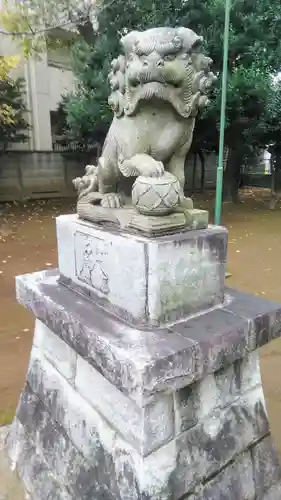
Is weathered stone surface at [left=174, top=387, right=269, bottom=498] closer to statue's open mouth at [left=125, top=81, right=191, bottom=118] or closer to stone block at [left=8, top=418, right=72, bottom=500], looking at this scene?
stone block at [left=8, top=418, right=72, bottom=500]

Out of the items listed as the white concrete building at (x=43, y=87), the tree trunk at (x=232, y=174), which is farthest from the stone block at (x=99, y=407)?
the white concrete building at (x=43, y=87)

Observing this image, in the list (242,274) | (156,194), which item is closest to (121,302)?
(156,194)

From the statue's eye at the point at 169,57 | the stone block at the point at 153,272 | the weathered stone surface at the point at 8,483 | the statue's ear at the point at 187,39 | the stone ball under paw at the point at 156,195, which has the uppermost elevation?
the statue's ear at the point at 187,39

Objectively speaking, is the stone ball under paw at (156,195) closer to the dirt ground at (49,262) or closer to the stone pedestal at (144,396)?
the stone pedestal at (144,396)

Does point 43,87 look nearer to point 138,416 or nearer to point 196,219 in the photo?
point 196,219

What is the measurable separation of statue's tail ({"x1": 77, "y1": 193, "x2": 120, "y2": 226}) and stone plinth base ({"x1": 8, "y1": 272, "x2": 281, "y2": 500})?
16.2 inches

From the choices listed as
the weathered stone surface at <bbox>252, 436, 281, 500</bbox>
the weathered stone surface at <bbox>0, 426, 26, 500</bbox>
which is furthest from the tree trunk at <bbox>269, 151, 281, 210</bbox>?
the weathered stone surface at <bbox>0, 426, 26, 500</bbox>

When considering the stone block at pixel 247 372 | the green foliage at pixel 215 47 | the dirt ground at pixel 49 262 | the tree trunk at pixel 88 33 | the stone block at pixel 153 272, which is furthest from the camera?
the tree trunk at pixel 88 33

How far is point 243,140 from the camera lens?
9633 mm

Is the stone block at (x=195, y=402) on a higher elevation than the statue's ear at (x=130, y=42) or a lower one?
lower

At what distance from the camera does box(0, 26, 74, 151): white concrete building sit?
12.4 m

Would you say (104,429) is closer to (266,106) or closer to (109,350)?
(109,350)

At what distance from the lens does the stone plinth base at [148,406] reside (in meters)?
1.39

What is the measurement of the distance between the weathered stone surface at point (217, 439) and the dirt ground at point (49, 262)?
3.14ft
